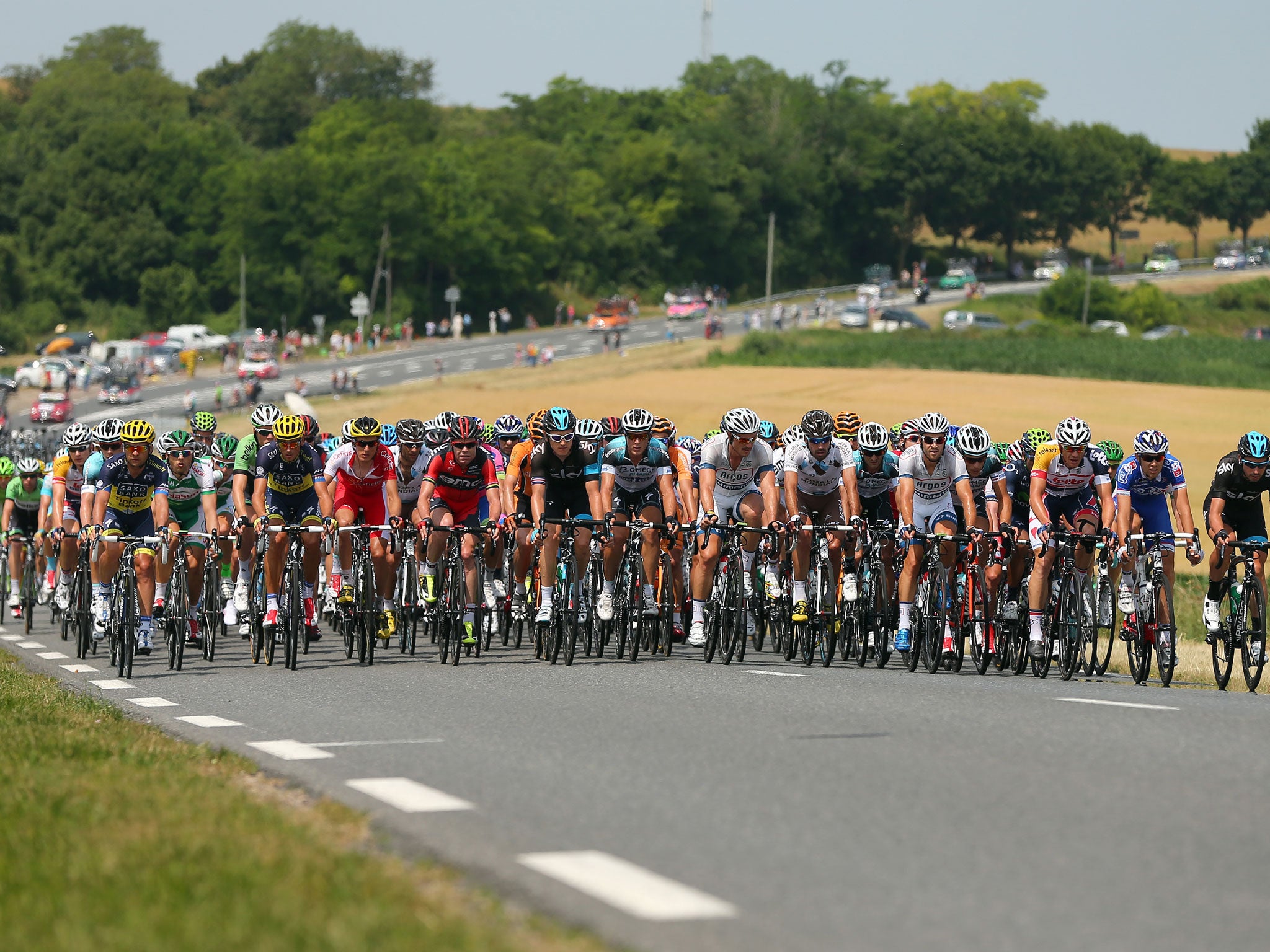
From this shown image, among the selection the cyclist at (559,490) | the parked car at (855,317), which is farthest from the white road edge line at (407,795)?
the parked car at (855,317)

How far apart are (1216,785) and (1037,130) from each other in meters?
147

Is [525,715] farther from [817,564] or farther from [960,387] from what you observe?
[960,387]

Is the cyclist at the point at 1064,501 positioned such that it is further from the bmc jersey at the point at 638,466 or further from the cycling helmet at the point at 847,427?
the bmc jersey at the point at 638,466

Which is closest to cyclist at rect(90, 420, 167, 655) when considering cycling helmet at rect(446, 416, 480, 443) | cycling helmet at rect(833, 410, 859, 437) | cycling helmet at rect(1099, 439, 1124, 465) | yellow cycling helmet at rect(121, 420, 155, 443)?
yellow cycling helmet at rect(121, 420, 155, 443)

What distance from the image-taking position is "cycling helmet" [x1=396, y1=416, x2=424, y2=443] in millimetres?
16297

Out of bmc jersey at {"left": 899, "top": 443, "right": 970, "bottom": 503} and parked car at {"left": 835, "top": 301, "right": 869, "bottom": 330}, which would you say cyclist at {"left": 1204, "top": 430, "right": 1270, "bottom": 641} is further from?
parked car at {"left": 835, "top": 301, "right": 869, "bottom": 330}

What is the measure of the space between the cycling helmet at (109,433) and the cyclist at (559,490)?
3.41 m

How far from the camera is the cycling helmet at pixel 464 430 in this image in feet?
51.3

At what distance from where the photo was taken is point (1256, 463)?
566 inches

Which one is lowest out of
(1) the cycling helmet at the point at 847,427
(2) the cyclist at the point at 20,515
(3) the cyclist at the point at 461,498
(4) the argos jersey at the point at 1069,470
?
(2) the cyclist at the point at 20,515

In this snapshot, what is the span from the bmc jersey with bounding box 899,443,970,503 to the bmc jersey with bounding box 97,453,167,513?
606 centimetres

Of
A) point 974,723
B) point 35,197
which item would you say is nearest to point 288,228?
point 35,197

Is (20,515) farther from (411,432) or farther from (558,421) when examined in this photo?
(558,421)

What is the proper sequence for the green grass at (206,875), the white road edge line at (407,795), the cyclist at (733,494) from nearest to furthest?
the green grass at (206,875) < the white road edge line at (407,795) < the cyclist at (733,494)
